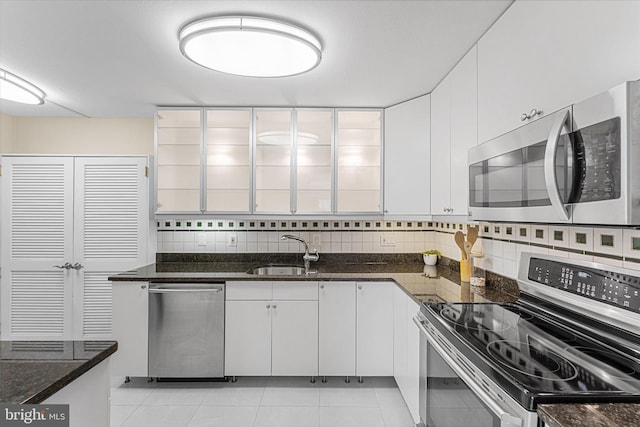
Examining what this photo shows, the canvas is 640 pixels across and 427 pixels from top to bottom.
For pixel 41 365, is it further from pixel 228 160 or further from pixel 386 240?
pixel 386 240

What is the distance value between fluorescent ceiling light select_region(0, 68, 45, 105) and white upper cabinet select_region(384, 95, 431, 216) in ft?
9.15

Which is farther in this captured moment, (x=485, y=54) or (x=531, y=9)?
(x=485, y=54)

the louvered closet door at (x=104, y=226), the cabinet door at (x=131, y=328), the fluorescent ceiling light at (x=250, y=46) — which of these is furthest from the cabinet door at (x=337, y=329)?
the louvered closet door at (x=104, y=226)

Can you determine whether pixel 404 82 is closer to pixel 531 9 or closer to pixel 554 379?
pixel 531 9

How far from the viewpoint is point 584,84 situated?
Result: 1104mm

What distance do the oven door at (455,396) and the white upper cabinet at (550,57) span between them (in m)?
0.96

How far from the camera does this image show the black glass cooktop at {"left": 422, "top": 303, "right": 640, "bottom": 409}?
92 cm

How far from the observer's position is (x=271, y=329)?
107 inches

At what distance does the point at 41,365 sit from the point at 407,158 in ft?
8.67

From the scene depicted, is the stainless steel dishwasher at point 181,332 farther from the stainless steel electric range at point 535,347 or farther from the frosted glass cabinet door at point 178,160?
the stainless steel electric range at point 535,347

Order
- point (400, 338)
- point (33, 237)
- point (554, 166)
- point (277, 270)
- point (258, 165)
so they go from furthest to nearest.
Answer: point (277, 270) < point (33, 237) < point (258, 165) < point (400, 338) < point (554, 166)

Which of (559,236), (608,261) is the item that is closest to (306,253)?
(559,236)

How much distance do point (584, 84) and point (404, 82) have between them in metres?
1.57

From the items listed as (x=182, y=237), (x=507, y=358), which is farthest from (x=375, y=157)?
(x=507, y=358)
